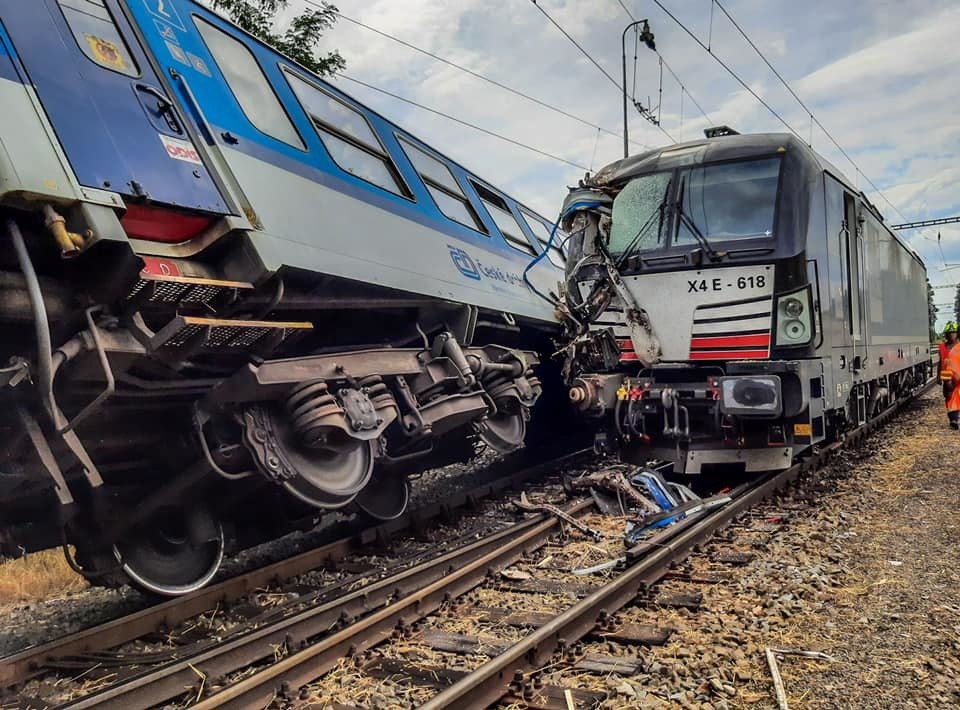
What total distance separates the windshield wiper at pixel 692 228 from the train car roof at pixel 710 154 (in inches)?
12.6

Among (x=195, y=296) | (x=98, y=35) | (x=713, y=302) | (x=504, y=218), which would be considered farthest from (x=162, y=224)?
(x=504, y=218)

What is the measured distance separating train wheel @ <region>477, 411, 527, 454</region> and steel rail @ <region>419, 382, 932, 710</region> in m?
1.92

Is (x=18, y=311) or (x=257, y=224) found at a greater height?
(x=257, y=224)

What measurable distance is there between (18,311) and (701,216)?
6.30 m

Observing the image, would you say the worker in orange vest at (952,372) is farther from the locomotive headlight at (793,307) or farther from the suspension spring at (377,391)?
the suspension spring at (377,391)

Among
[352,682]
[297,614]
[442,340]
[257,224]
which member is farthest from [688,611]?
[257,224]

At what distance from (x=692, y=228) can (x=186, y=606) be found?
577 centimetres

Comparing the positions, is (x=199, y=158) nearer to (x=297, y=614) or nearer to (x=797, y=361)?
(x=297, y=614)

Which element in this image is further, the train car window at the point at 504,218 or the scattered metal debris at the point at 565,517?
the train car window at the point at 504,218

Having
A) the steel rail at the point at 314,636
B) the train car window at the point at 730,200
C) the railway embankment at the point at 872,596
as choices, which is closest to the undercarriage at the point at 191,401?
the steel rail at the point at 314,636

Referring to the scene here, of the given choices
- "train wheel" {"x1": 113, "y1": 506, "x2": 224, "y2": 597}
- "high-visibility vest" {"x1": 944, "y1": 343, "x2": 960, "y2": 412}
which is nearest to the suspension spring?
"train wheel" {"x1": 113, "y1": 506, "x2": 224, "y2": 597}

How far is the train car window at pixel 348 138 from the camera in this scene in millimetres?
5957

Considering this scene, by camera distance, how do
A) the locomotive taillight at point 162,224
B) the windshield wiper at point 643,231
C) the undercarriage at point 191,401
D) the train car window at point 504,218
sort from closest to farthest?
the undercarriage at point 191,401 → the locomotive taillight at point 162,224 → the windshield wiper at point 643,231 → the train car window at point 504,218

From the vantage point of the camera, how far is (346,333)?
20.0 feet
